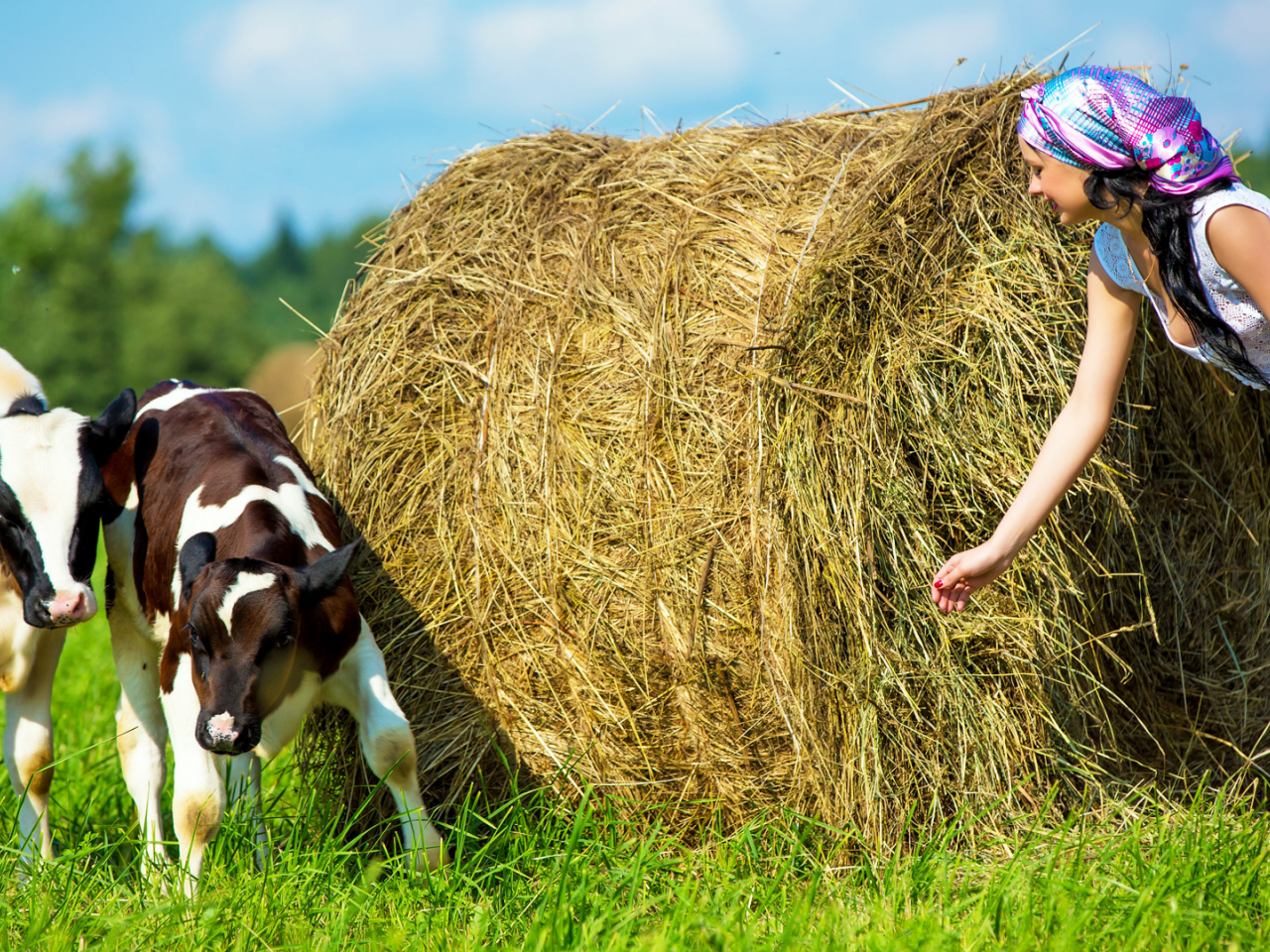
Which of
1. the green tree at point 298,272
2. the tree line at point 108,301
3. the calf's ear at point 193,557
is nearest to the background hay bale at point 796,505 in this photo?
the calf's ear at point 193,557

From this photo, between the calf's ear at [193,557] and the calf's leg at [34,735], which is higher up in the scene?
the calf's ear at [193,557]

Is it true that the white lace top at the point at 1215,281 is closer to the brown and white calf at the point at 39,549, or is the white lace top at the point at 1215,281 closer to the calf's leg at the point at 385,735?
the calf's leg at the point at 385,735

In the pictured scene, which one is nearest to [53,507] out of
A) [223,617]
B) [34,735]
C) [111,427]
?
[111,427]

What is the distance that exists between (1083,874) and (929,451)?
131cm

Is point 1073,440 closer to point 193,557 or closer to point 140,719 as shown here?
point 193,557

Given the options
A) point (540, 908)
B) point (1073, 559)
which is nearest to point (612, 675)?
point (540, 908)

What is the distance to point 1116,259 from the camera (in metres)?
2.68

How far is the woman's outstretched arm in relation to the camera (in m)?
2.68

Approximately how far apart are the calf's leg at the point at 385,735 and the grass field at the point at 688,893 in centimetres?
11

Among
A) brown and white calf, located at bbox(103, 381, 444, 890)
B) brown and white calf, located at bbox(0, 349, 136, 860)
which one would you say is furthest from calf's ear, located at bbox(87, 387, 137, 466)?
brown and white calf, located at bbox(103, 381, 444, 890)

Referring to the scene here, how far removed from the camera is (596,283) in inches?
144

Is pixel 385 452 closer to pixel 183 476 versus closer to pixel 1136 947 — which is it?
pixel 183 476

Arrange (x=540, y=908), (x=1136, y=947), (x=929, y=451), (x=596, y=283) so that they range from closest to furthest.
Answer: (x=1136, y=947) → (x=540, y=908) → (x=929, y=451) → (x=596, y=283)

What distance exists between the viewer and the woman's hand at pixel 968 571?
2.67 m
